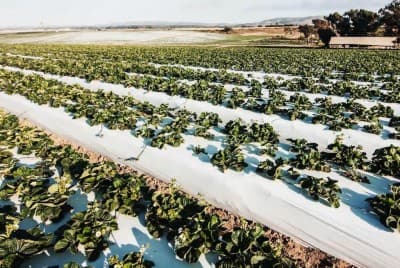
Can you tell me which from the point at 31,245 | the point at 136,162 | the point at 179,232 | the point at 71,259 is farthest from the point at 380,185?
the point at 31,245

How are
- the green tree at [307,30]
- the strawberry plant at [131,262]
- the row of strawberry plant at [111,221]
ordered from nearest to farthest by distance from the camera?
the strawberry plant at [131,262], the row of strawberry plant at [111,221], the green tree at [307,30]

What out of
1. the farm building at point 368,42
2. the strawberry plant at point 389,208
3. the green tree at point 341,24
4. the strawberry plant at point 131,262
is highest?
the green tree at point 341,24

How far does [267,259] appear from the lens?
4809 mm

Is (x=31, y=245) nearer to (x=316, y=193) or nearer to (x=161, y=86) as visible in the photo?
(x=316, y=193)

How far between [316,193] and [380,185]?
194cm

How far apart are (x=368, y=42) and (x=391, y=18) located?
22226mm

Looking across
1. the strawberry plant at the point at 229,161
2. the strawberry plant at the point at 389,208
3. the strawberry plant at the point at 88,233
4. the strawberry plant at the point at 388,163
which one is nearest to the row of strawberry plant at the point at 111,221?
the strawberry plant at the point at 88,233

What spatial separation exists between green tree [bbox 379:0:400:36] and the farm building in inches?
733

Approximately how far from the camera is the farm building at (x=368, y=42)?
62844 millimetres

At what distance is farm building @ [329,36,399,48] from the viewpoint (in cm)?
6284

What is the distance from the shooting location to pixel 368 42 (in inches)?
2520

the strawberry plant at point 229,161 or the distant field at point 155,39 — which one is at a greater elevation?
the strawberry plant at point 229,161

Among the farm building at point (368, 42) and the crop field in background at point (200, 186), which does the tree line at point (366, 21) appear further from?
the crop field in background at point (200, 186)

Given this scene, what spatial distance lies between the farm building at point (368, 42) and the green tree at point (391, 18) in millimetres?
18611
